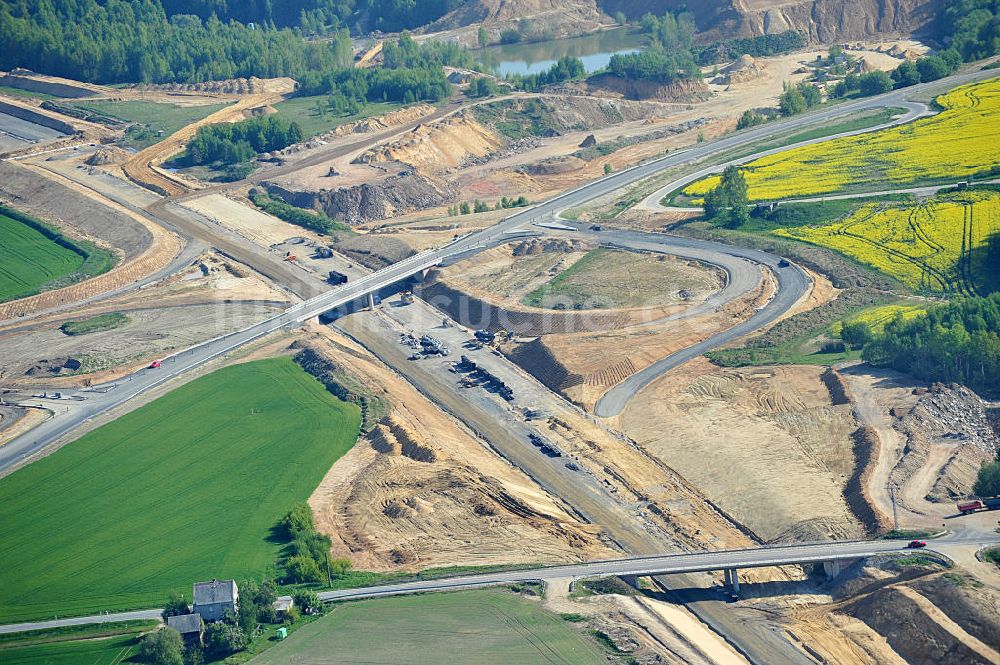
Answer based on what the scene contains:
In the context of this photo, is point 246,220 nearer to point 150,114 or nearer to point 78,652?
point 150,114

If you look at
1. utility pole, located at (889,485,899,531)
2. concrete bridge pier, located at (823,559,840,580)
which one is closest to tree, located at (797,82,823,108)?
utility pole, located at (889,485,899,531)

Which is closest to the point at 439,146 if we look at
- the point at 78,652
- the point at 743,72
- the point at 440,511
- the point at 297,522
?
the point at 743,72

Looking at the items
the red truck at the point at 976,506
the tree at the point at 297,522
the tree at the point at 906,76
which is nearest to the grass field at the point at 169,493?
the tree at the point at 297,522

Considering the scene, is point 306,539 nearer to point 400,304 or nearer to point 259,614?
point 259,614

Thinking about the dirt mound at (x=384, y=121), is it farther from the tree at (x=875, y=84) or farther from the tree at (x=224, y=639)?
the tree at (x=224, y=639)

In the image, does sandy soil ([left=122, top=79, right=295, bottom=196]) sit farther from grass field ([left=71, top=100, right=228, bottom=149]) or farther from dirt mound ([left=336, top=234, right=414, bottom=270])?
dirt mound ([left=336, top=234, right=414, bottom=270])

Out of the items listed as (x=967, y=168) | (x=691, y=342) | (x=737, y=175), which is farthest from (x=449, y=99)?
(x=691, y=342)
